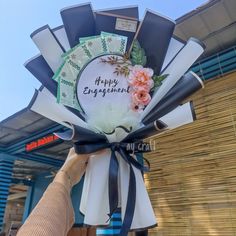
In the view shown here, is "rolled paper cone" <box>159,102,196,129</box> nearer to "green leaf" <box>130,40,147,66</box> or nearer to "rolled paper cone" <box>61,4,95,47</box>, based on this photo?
"green leaf" <box>130,40,147,66</box>

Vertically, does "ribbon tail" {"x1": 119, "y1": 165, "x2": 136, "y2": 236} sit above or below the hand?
below

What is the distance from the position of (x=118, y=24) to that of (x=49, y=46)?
0.58 feet

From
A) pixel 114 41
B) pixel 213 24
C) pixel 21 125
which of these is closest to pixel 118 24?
pixel 114 41

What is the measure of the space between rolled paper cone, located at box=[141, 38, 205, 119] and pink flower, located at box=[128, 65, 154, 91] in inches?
1.3

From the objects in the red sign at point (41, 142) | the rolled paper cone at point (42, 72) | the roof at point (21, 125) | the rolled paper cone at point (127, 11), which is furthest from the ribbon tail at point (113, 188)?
the red sign at point (41, 142)

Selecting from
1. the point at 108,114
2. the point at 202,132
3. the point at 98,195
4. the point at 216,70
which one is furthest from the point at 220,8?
the point at 98,195

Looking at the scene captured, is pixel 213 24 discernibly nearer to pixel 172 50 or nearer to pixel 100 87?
pixel 172 50

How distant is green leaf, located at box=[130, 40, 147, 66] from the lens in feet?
2.09

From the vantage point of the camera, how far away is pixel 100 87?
64 centimetres

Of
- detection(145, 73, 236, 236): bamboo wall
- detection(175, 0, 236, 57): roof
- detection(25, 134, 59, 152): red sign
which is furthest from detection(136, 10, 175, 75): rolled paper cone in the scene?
detection(25, 134, 59, 152): red sign

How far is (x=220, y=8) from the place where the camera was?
1.77 meters

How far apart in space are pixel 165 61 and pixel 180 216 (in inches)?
48.6

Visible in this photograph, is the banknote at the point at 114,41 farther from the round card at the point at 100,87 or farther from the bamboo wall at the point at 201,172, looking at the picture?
the bamboo wall at the point at 201,172

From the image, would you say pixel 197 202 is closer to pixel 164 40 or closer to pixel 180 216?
pixel 180 216
